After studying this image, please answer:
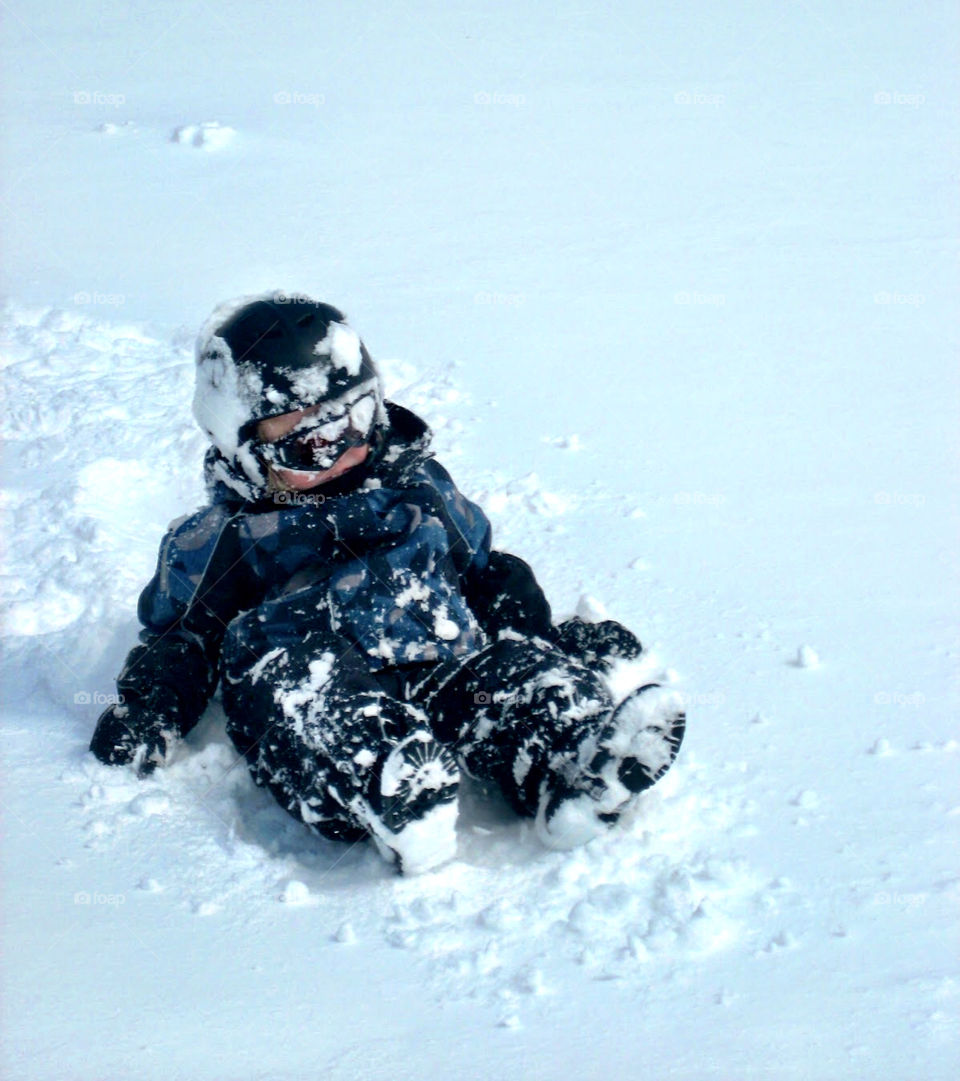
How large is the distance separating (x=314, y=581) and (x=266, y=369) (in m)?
0.45

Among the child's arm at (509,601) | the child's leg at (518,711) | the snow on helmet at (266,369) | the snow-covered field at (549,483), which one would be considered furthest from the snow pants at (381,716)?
the snow on helmet at (266,369)

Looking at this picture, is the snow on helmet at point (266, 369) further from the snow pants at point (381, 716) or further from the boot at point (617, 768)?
the boot at point (617, 768)

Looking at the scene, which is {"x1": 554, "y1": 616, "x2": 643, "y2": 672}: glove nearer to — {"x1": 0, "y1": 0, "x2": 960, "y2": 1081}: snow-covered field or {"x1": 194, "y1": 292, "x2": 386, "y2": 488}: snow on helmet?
{"x1": 0, "y1": 0, "x2": 960, "y2": 1081}: snow-covered field

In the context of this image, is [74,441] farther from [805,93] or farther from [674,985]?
[805,93]

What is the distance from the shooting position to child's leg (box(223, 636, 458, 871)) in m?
2.40

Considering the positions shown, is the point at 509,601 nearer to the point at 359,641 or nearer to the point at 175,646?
the point at 359,641

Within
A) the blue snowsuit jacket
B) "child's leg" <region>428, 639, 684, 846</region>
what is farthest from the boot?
the blue snowsuit jacket

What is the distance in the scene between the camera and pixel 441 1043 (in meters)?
2.01

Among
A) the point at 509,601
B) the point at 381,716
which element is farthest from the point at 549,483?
the point at 381,716

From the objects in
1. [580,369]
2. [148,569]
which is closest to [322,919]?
[148,569]

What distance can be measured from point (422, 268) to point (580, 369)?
1.09 m

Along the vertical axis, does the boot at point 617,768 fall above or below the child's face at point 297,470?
below

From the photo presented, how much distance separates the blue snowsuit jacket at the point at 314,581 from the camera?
9.00 ft

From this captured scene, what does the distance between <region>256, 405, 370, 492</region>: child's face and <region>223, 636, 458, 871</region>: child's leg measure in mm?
368
